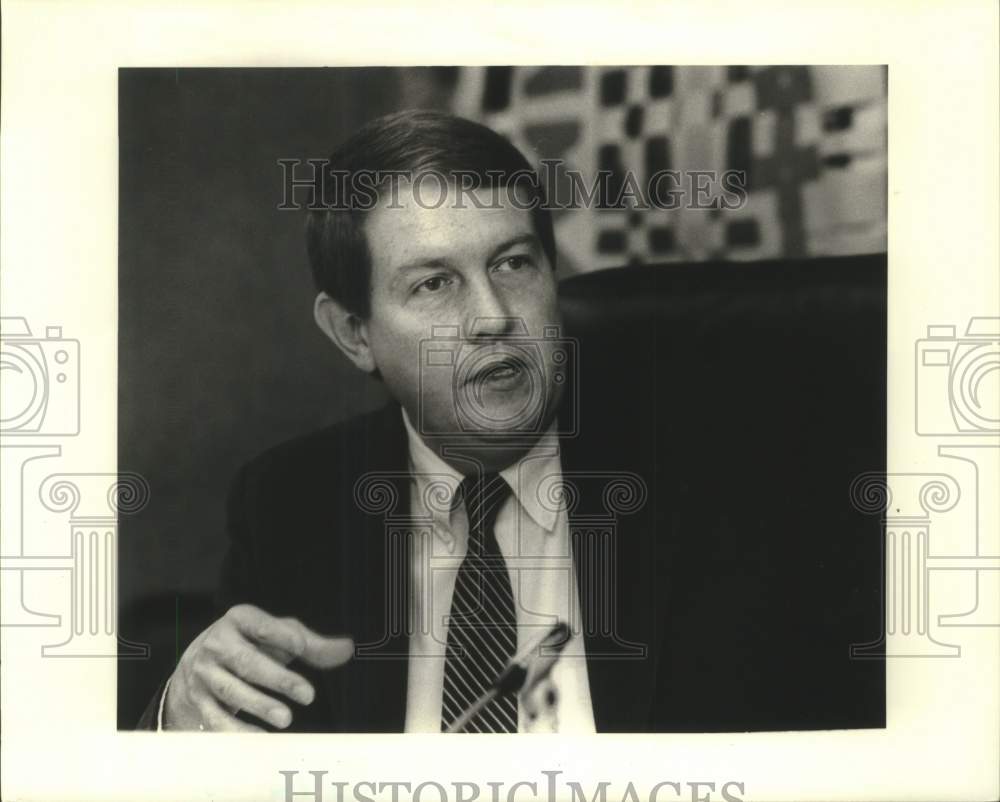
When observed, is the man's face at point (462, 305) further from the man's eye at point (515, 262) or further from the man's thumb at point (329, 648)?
the man's thumb at point (329, 648)

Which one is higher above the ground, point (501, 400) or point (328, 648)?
point (501, 400)

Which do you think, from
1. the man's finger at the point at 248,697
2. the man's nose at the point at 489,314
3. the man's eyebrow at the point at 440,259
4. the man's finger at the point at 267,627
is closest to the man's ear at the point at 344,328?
the man's eyebrow at the point at 440,259

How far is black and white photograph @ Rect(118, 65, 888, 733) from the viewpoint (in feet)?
12.2

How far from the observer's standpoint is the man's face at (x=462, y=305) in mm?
3697

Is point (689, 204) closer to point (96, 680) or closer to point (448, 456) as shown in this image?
point (448, 456)

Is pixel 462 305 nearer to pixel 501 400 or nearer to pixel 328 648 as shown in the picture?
pixel 501 400

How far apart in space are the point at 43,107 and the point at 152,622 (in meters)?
1.79

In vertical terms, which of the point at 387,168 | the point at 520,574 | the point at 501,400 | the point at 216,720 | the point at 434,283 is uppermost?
the point at 387,168

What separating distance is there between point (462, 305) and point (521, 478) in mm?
621

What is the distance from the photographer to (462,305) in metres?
3.70

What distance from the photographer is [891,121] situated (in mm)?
3812

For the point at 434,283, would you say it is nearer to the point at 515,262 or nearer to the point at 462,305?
the point at 462,305

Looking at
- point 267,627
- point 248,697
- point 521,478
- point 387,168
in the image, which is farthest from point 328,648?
point 387,168

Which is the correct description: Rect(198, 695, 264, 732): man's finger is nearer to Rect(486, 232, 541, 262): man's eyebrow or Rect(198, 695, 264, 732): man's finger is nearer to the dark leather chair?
the dark leather chair
